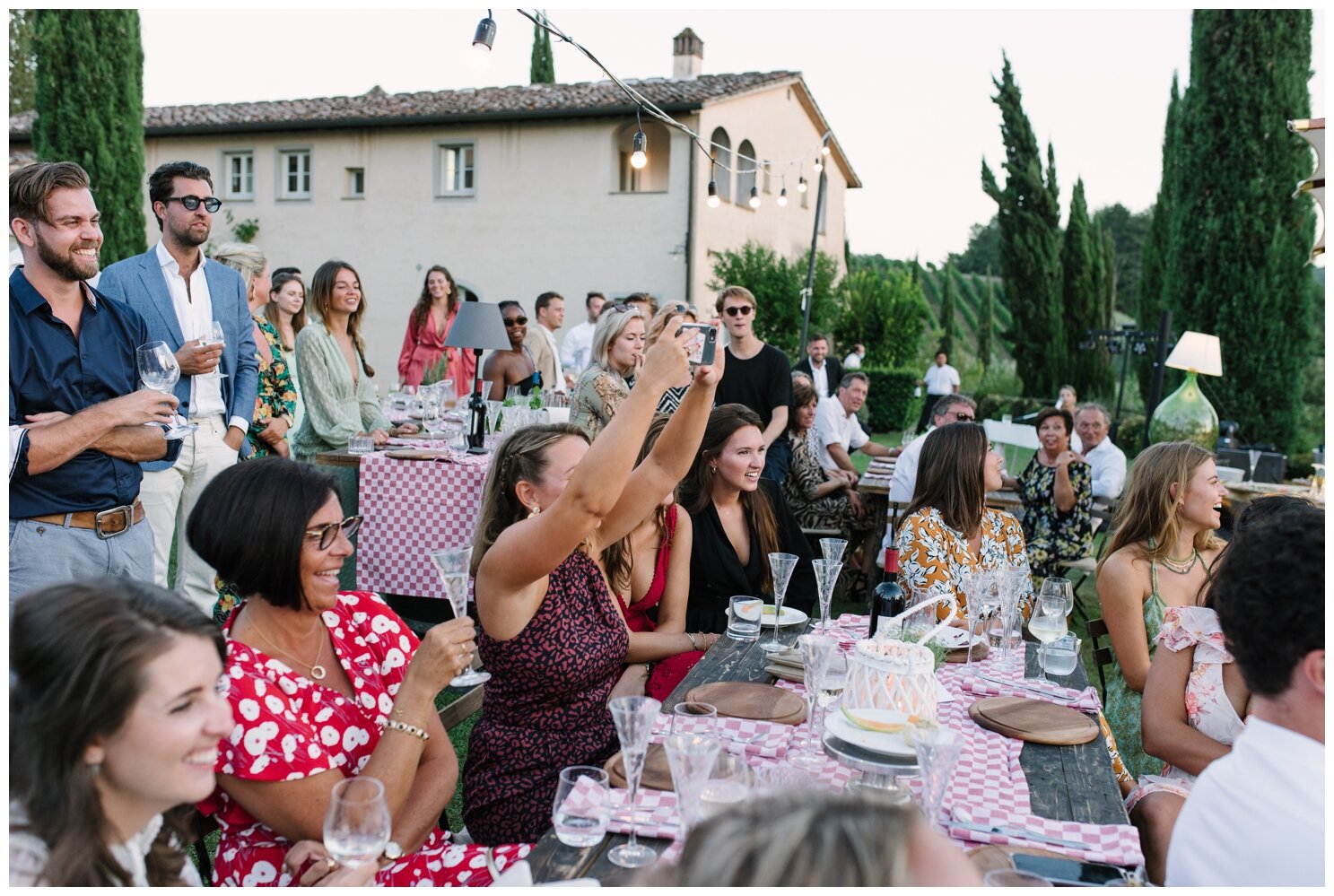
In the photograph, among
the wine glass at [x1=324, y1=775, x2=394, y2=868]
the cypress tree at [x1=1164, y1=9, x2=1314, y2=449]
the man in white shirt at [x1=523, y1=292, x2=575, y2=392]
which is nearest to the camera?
the wine glass at [x1=324, y1=775, x2=394, y2=868]

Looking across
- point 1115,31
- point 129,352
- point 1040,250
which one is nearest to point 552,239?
point 1040,250

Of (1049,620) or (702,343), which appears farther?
(1049,620)

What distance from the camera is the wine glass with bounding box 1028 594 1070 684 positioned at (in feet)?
9.48

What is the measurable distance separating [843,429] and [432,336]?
371 centimetres

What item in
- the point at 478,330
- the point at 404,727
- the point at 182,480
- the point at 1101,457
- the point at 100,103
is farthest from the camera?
the point at 100,103

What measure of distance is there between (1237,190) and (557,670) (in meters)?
15.1

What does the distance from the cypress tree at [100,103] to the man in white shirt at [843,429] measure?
1184 centimetres

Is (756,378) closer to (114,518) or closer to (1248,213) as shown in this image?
(114,518)

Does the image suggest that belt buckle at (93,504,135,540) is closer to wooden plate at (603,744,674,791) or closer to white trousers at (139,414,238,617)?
white trousers at (139,414,238,617)

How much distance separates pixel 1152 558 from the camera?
321 cm

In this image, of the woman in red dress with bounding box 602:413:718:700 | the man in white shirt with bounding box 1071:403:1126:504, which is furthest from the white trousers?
the man in white shirt with bounding box 1071:403:1126:504

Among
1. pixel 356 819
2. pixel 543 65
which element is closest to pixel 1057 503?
pixel 356 819

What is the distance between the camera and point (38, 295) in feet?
9.00

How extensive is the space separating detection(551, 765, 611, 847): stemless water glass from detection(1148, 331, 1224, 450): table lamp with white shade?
25.6 ft
